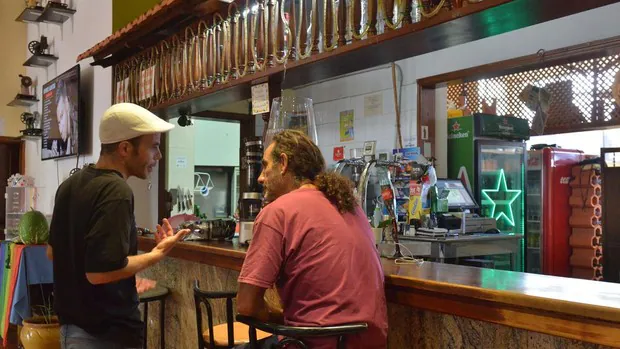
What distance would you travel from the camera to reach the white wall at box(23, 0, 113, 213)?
16.2 ft

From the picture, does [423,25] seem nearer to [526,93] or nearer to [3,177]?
[526,93]

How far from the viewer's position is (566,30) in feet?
16.7

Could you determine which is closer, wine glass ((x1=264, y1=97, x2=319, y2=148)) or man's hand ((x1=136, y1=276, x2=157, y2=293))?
man's hand ((x1=136, y1=276, x2=157, y2=293))

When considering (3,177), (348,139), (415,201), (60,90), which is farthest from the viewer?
(3,177)

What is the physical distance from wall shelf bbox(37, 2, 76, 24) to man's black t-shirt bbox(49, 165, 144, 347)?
4.43 metres

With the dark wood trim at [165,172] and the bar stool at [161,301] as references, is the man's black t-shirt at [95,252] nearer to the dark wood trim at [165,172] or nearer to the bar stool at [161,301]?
the bar stool at [161,301]

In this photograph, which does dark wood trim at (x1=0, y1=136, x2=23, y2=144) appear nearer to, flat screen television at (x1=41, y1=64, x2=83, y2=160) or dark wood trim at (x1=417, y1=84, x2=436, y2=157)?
flat screen television at (x1=41, y1=64, x2=83, y2=160)

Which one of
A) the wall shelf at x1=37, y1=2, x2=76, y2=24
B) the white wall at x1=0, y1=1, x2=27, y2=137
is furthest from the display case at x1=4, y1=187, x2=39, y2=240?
the wall shelf at x1=37, y1=2, x2=76, y2=24

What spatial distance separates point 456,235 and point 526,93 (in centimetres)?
206

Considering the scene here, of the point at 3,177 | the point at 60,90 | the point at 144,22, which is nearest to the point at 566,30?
the point at 144,22

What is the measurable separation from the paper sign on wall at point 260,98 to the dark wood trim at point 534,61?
3.07 metres

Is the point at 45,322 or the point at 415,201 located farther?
the point at 415,201

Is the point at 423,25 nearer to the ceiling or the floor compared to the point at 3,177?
nearer to the ceiling

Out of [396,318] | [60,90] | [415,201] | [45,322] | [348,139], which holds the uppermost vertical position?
[60,90]
